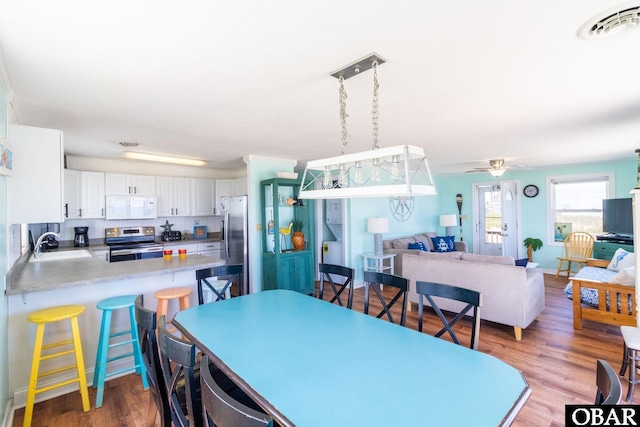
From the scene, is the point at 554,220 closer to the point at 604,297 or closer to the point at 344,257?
the point at 604,297

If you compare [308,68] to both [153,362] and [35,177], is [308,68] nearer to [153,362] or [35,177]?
[153,362]

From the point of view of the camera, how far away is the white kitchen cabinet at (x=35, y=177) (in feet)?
7.40

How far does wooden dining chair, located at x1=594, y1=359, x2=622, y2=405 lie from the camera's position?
84 centimetres

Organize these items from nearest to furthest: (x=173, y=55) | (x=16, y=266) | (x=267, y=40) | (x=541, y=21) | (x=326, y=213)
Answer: (x=541, y=21)
(x=267, y=40)
(x=173, y=55)
(x=16, y=266)
(x=326, y=213)

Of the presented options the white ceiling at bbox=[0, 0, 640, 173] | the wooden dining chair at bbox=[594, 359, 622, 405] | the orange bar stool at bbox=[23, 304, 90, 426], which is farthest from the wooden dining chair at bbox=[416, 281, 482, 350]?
the orange bar stool at bbox=[23, 304, 90, 426]

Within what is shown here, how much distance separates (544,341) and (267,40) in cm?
393

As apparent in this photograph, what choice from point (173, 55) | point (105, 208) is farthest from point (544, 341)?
point (105, 208)

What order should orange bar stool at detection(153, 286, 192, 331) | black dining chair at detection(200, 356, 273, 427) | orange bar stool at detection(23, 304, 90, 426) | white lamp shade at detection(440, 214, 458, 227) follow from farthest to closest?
white lamp shade at detection(440, 214, 458, 227), orange bar stool at detection(153, 286, 192, 331), orange bar stool at detection(23, 304, 90, 426), black dining chair at detection(200, 356, 273, 427)

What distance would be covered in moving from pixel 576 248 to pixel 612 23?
6.12 m

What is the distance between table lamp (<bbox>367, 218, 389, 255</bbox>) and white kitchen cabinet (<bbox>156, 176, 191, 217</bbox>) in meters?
3.38

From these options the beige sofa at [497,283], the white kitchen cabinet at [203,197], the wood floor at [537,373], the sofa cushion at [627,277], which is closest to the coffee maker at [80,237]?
the white kitchen cabinet at [203,197]

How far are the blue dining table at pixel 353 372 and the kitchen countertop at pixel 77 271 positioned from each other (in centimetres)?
87

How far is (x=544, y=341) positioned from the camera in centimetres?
333

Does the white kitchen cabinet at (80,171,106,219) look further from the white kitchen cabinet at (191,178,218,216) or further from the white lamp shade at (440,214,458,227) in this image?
the white lamp shade at (440,214,458,227)
